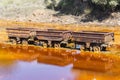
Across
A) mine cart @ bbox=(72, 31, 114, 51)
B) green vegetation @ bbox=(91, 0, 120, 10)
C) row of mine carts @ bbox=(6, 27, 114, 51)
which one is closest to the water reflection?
row of mine carts @ bbox=(6, 27, 114, 51)

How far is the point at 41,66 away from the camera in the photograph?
24.0m

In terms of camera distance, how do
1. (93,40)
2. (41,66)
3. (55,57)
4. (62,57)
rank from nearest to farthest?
(41,66), (62,57), (55,57), (93,40)

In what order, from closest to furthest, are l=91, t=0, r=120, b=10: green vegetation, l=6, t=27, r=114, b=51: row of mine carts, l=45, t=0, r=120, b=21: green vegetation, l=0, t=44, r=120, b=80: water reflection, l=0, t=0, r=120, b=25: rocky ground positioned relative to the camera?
l=0, t=44, r=120, b=80: water reflection < l=6, t=27, r=114, b=51: row of mine carts < l=91, t=0, r=120, b=10: green vegetation < l=0, t=0, r=120, b=25: rocky ground < l=45, t=0, r=120, b=21: green vegetation

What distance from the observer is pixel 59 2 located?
5294cm

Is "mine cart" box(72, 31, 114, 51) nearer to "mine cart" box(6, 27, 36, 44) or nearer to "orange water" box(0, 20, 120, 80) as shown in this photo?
"orange water" box(0, 20, 120, 80)

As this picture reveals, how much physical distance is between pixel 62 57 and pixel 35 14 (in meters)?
24.0

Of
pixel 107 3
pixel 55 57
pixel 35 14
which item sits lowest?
pixel 55 57

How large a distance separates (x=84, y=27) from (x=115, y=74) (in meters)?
18.6

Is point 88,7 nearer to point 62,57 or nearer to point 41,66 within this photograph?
point 62,57

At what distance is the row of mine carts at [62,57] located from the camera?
23297mm

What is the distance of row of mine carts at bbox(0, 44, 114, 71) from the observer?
23297 mm

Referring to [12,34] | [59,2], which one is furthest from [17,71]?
[59,2]

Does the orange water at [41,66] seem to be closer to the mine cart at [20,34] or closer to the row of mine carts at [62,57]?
the row of mine carts at [62,57]

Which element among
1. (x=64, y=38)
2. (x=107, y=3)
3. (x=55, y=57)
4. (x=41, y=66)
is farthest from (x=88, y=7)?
→ (x=41, y=66)
